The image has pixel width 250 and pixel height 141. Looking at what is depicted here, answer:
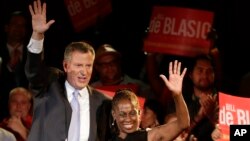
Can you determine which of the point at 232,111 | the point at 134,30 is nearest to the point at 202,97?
the point at 232,111

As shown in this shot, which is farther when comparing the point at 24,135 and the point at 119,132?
the point at 24,135

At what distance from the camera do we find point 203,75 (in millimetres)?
6340

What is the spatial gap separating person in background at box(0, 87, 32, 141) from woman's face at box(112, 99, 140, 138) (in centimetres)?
149

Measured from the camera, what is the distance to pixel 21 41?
23.7ft

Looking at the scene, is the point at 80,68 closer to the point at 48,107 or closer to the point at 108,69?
the point at 48,107

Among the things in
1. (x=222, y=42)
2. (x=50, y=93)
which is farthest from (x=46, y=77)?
(x=222, y=42)

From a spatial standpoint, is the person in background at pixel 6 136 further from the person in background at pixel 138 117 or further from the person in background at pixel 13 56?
the person in background at pixel 13 56

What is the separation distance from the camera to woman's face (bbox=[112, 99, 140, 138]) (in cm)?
482

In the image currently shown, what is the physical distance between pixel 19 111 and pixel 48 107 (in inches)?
55.7

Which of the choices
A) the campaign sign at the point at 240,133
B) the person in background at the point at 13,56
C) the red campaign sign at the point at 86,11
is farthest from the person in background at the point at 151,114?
the campaign sign at the point at 240,133

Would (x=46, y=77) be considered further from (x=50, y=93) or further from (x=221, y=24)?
(x=221, y=24)

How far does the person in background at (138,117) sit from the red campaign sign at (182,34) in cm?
185

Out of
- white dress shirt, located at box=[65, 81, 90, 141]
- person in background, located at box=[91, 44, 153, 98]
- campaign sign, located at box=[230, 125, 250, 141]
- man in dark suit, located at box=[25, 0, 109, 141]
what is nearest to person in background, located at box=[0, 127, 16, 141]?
man in dark suit, located at box=[25, 0, 109, 141]

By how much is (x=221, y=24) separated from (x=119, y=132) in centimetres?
326
